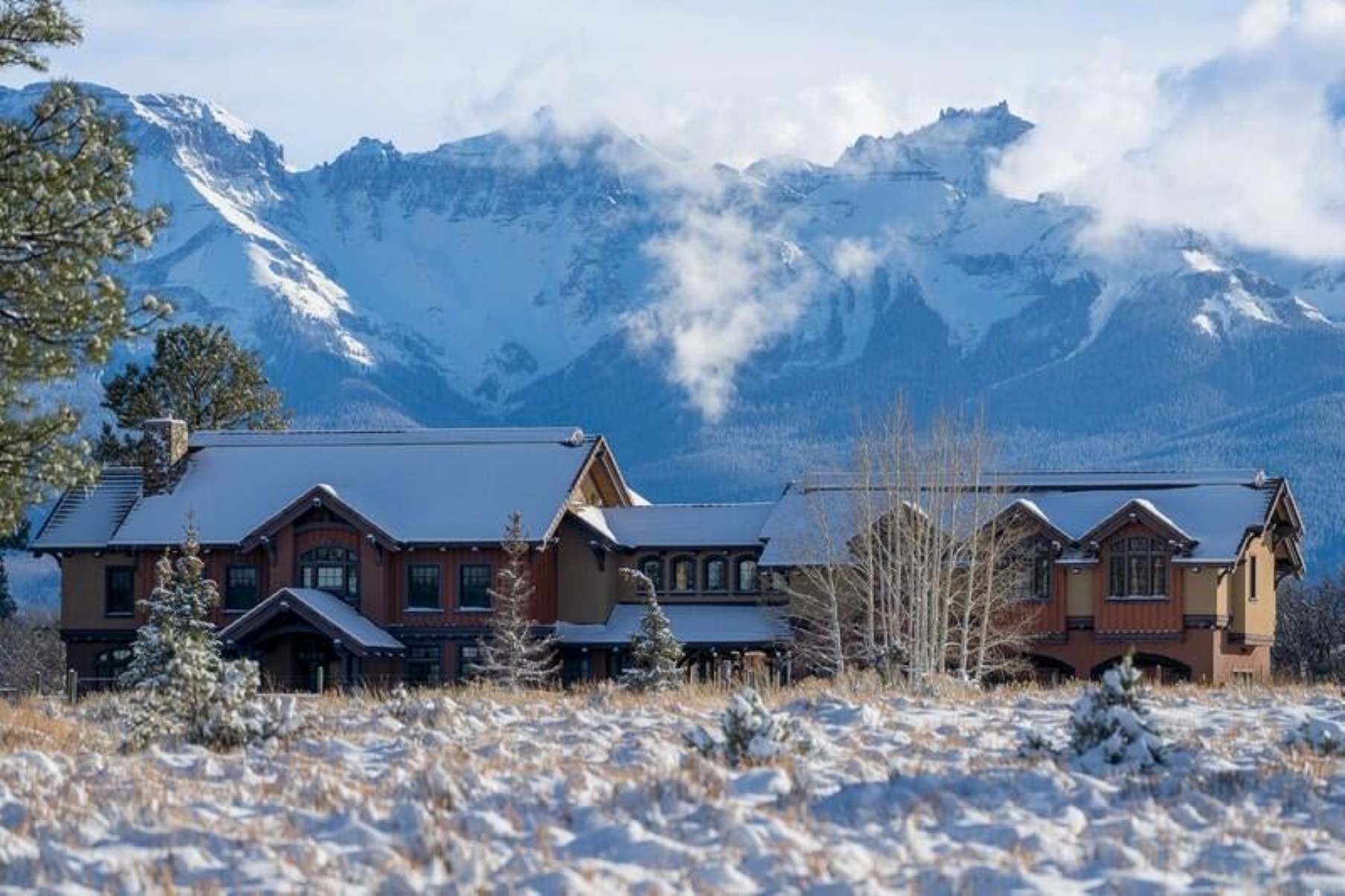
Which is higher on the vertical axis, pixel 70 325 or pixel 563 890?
pixel 70 325

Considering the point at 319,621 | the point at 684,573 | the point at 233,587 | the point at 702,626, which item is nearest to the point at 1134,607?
the point at 702,626

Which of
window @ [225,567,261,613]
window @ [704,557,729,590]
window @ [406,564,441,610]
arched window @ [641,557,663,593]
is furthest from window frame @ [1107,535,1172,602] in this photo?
window @ [225,567,261,613]

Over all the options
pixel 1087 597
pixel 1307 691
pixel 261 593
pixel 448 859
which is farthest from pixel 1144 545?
pixel 448 859

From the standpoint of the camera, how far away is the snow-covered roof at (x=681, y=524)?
2726 inches

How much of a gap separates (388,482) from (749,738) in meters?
53.2

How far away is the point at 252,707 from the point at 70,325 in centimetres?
657

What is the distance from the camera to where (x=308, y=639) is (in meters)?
66.9

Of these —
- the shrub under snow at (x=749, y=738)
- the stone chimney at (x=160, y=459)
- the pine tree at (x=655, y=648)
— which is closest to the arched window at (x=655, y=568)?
the stone chimney at (x=160, y=459)

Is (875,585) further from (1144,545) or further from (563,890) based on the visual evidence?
(563,890)

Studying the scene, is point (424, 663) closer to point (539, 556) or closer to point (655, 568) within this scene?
point (539, 556)

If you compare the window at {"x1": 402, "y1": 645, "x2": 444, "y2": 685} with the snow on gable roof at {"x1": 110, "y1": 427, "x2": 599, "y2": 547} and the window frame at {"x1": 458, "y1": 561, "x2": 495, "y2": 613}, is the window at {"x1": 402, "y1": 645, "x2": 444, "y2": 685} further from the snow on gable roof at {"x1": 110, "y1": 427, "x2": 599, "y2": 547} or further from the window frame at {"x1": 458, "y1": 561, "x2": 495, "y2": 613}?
the snow on gable roof at {"x1": 110, "y1": 427, "x2": 599, "y2": 547}

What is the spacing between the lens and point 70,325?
25.3 m

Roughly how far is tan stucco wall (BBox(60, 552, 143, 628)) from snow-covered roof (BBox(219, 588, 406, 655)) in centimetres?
616

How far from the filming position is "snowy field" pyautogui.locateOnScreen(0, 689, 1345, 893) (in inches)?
545
